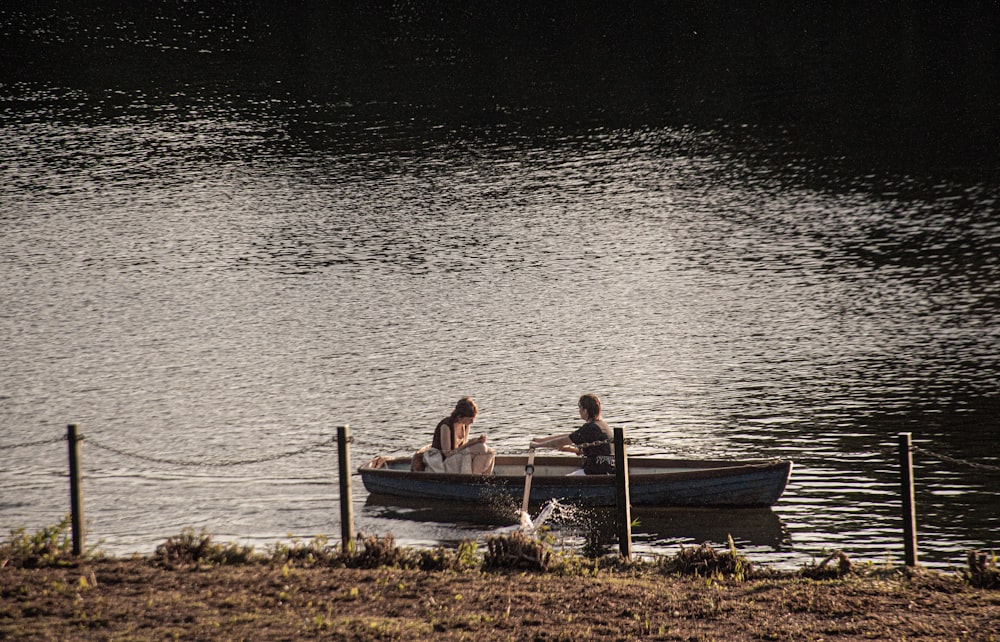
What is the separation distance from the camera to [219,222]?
45875 millimetres

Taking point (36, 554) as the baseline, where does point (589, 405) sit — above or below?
above

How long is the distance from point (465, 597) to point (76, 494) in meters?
4.54

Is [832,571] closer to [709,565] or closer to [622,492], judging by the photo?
[709,565]

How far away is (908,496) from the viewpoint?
478 inches

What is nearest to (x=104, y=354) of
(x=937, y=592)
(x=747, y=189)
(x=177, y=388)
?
(x=177, y=388)

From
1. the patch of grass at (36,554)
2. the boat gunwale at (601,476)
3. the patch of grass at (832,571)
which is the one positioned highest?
the boat gunwale at (601,476)

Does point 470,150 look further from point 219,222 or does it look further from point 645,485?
point 645,485

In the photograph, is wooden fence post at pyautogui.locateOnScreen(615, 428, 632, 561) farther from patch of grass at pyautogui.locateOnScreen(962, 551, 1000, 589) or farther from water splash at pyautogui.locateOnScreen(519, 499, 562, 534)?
patch of grass at pyautogui.locateOnScreen(962, 551, 1000, 589)

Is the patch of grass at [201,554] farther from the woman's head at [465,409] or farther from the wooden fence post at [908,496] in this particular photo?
the wooden fence post at [908,496]

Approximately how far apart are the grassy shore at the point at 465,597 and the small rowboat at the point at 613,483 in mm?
4572

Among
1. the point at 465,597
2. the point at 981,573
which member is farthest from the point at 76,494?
the point at 981,573

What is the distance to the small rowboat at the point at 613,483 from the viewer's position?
16.7m

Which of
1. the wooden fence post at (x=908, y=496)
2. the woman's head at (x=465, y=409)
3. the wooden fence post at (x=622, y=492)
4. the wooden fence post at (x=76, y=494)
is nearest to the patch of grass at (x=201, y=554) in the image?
the wooden fence post at (x=76, y=494)

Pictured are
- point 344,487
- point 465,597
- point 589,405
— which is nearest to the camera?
point 465,597
